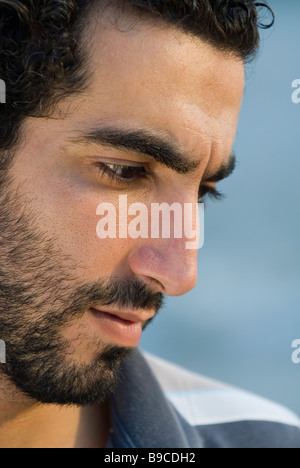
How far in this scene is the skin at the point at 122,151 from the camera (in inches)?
69.6

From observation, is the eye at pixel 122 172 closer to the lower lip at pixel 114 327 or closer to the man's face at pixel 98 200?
the man's face at pixel 98 200

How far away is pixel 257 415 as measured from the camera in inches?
94.0

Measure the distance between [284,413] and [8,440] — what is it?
100 centimetres

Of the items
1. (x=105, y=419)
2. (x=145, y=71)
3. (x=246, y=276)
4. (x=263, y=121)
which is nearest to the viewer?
(x=145, y=71)

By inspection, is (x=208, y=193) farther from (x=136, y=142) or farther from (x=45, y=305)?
(x=45, y=305)

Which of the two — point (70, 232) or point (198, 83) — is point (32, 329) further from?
point (198, 83)

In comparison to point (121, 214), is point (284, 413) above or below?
below

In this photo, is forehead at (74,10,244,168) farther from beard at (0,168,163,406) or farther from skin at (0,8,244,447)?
beard at (0,168,163,406)

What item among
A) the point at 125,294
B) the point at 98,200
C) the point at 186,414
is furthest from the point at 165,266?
the point at 186,414

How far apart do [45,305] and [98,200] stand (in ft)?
1.00

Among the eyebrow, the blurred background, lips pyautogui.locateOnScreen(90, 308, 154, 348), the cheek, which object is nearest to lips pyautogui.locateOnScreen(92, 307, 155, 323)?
lips pyautogui.locateOnScreen(90, 308, 154, 348)

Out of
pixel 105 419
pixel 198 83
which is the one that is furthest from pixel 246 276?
pixel 198 83

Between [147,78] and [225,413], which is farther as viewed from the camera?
[225,413]

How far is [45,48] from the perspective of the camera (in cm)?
179
